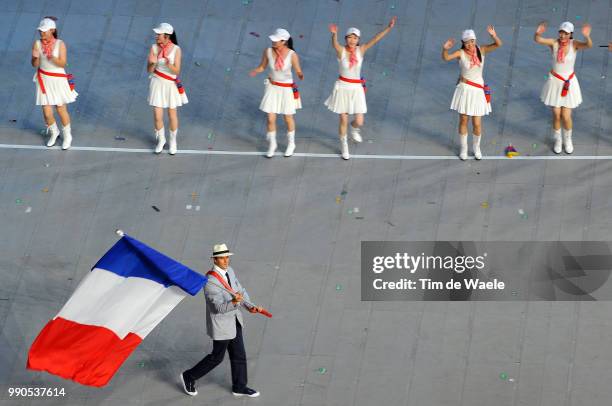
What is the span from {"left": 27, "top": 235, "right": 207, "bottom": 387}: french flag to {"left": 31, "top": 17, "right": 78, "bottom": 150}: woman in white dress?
4.51 m

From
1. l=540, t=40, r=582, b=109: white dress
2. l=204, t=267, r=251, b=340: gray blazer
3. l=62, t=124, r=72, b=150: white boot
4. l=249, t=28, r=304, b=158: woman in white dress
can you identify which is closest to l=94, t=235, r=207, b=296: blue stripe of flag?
l=204, t=267, r=251, b=340: gray blazer

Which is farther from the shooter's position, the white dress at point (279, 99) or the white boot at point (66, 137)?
the white boot at point (66, 137)

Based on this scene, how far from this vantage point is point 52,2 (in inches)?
890

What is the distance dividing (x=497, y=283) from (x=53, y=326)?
530cm

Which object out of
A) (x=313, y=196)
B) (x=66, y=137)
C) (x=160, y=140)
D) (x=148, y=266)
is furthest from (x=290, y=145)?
(x=148, y=266)

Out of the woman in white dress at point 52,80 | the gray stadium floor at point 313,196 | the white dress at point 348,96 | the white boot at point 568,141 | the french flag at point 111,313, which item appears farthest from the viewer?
the woman in white dress at point 52,80

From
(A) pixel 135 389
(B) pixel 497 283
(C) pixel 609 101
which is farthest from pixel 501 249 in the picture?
(A) pixel 135 389

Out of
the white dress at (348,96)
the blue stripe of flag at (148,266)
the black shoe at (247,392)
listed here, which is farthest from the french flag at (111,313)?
the white dress at (348,96)

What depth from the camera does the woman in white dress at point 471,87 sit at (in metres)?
18.4

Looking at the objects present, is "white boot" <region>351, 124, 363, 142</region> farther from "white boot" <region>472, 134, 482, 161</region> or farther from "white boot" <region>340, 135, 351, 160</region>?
"white boot" <region>472, 134, 482, 161</region>

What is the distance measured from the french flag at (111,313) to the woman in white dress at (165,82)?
160 inches

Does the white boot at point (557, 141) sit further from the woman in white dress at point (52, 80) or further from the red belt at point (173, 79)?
the woman in white dress at point (52, 80)

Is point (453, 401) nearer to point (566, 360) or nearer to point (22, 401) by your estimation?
point (566, 360)

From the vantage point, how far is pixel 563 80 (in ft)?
61.0
